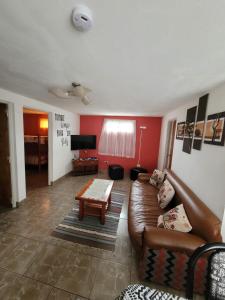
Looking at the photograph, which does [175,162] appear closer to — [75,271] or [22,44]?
[75,271]

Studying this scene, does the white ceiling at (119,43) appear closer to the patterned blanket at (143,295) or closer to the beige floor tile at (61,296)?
the patterned blanket at (143,295)

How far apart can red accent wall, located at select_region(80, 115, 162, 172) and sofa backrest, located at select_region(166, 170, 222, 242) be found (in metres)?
2.96

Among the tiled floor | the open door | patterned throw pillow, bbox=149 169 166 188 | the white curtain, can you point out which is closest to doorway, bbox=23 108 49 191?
the open door

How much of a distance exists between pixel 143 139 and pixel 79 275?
4.15m

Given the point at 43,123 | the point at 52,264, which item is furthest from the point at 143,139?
the point at 52,264

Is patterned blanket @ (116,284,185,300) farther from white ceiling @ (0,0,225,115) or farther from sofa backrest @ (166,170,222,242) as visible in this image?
white ceiling @ (0,0,225,115)

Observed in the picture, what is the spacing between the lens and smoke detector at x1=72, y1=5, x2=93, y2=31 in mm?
701

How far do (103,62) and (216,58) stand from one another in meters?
0.91

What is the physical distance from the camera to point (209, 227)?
136 centimetres

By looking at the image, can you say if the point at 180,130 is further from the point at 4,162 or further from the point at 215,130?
the point at 4,162

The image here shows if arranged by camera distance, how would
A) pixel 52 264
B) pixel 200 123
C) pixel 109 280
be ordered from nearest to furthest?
pixel 109 280, pixel 52 264, pixel 200 123

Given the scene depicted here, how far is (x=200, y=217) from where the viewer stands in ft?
4.91

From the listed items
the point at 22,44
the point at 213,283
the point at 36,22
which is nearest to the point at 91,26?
Result: the point at 36,22

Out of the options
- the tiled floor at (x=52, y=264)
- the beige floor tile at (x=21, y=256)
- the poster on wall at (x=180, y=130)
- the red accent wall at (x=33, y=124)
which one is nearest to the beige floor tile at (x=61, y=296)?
the tiled floor at (x=52, y=264)
